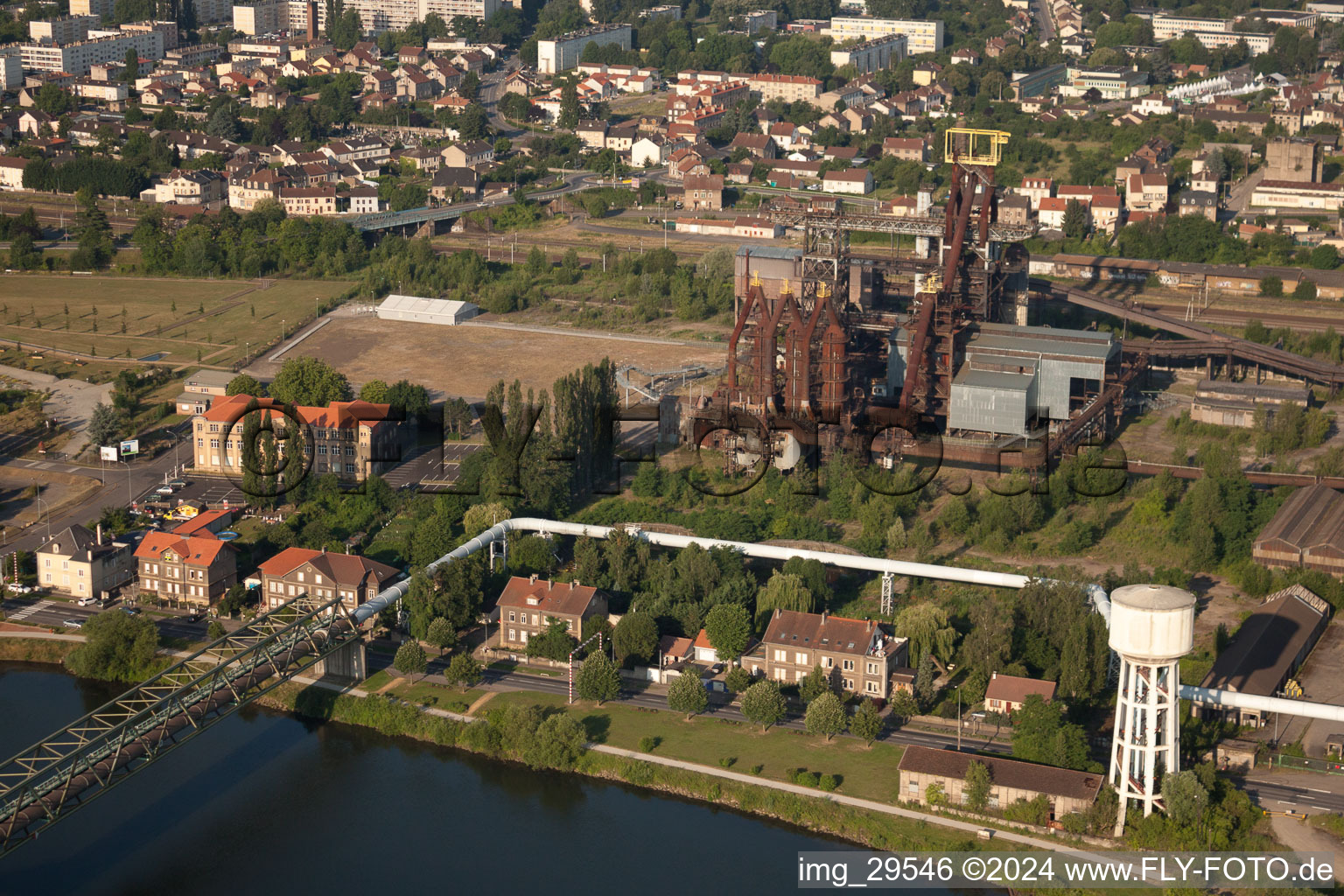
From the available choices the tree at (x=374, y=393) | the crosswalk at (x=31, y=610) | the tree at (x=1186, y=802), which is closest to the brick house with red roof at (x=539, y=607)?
the crosswalk at (x=31, y=610)

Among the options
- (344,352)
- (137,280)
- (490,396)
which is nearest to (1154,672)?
(490,396)

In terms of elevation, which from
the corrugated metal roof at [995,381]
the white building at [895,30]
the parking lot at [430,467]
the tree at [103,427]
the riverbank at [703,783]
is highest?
the white building at [895,30]

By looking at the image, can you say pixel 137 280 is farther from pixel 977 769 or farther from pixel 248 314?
pixel 977 769

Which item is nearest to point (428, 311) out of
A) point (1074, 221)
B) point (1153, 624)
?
point (1074, 221)

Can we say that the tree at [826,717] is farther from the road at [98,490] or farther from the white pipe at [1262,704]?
the road at [98,490]

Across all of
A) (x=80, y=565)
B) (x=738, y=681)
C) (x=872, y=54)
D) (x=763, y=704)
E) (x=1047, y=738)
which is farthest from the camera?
(x=872, y=54)

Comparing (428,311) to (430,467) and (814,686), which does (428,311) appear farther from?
(814,686)
